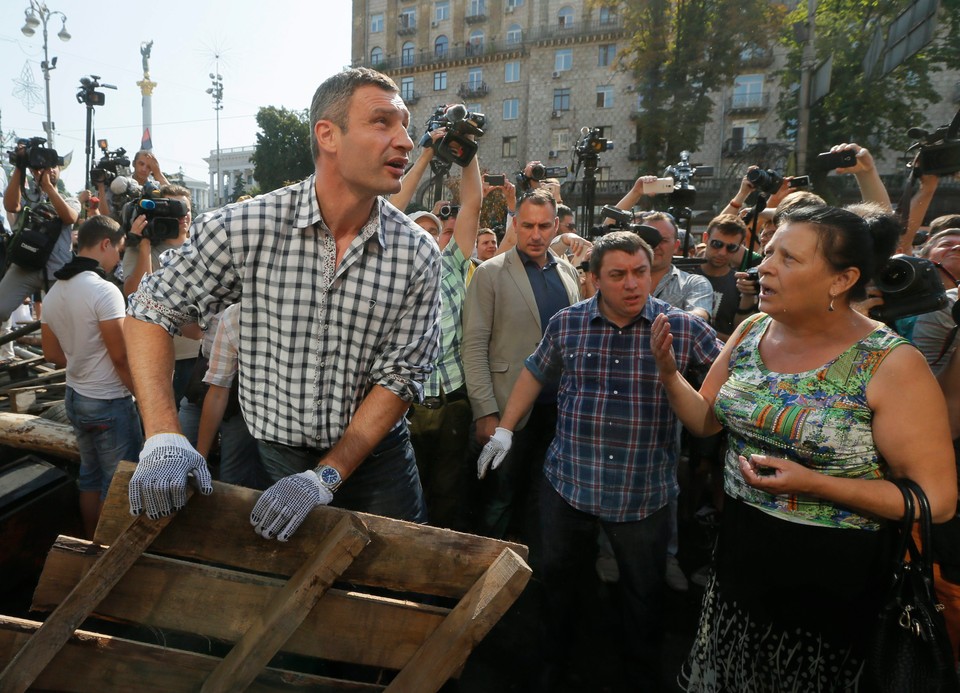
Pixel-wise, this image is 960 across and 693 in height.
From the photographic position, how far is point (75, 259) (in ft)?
11.9

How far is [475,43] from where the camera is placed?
4562cm

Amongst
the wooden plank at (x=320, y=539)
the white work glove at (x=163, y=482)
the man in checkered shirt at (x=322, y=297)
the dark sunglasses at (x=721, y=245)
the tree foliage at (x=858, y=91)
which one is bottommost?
the wooden plank at (x=320, y=539)

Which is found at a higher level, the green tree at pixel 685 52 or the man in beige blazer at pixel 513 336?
the green tree at pixel 685 52

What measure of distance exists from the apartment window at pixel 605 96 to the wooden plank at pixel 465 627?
1649 inches

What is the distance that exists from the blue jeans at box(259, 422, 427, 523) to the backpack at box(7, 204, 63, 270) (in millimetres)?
4954

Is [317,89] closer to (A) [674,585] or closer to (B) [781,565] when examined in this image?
(B) [781,565]

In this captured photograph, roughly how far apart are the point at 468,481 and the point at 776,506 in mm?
2357

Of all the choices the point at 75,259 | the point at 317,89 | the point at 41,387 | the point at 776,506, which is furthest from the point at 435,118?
the point at 41,387

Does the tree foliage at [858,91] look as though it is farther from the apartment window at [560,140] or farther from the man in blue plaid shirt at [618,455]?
the man in blue plaid shirt at [618,455]

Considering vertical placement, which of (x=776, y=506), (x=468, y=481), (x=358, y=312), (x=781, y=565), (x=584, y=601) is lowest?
(x=584, y=601)

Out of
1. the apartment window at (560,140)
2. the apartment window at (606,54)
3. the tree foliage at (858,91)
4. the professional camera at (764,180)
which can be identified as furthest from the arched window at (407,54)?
the professional camera at (764,180)

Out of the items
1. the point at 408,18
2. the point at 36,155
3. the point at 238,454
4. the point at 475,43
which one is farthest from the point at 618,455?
the point at 408,18

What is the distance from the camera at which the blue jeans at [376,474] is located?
7.01ft

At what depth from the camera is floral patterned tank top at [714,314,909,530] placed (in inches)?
72.1
